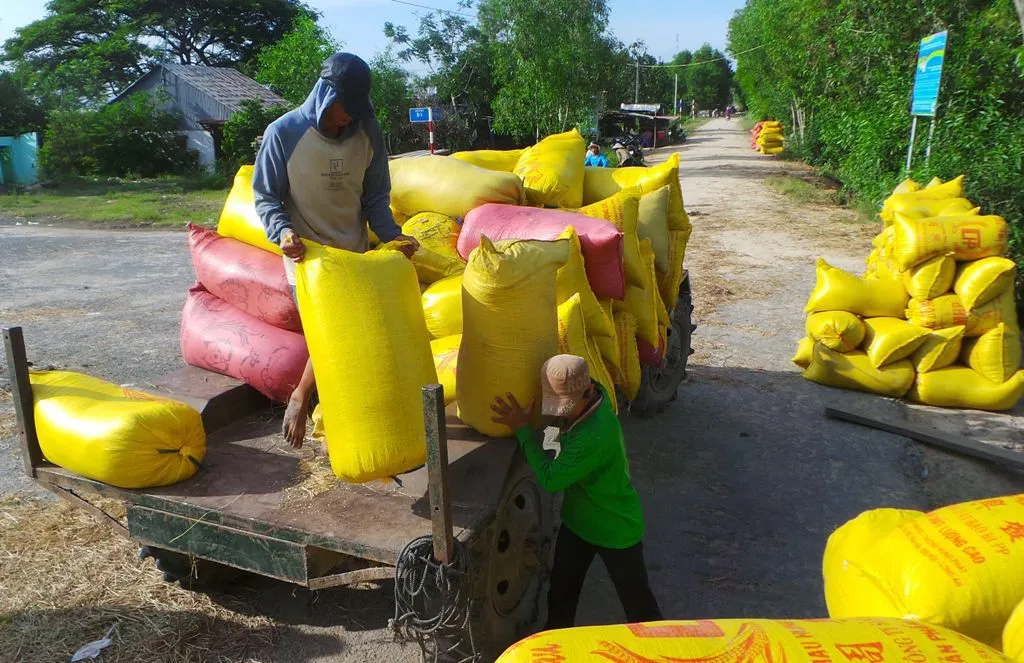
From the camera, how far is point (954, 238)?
5555mm

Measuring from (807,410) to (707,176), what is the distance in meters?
20.0

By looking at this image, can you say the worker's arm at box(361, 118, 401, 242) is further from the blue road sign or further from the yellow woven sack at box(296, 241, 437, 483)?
the blue road sign

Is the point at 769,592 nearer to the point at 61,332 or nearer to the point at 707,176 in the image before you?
the point at 61,332

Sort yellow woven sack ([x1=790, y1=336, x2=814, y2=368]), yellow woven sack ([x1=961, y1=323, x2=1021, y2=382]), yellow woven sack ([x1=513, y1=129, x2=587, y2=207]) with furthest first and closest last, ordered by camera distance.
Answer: yellow woven sack ([x1=790, y1=336, x2=814, y2=368]), yellow woven sack ([x1=961, y1=323, x2=1021, y2=382]), yellow woven sack ([x1=513, y1=129, x2=587, y2=207])

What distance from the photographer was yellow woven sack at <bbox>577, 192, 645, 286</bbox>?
4320 millimetres

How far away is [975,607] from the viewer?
2.08 metres

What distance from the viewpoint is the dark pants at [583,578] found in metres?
2.82

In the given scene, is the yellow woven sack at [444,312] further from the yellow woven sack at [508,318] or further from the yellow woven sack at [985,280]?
the yellow woven sack at [985,280]

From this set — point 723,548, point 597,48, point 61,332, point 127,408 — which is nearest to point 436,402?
point 127,408

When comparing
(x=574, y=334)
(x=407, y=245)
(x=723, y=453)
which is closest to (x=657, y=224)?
(x=723, y=453)

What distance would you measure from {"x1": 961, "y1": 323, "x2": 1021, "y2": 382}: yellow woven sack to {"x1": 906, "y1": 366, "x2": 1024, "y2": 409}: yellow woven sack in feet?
0.16

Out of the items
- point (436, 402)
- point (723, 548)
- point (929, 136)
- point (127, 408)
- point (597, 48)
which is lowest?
point (723, 548)

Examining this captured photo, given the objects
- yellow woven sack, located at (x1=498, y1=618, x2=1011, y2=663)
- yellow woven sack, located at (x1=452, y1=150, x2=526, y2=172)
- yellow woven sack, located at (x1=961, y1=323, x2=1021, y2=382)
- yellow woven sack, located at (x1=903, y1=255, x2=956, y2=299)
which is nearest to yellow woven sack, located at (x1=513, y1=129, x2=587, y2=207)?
yellow woven sack, located at (x1=452, y1=150, x2=526, y2=172)

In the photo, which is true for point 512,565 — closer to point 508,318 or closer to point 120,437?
point 508,318
